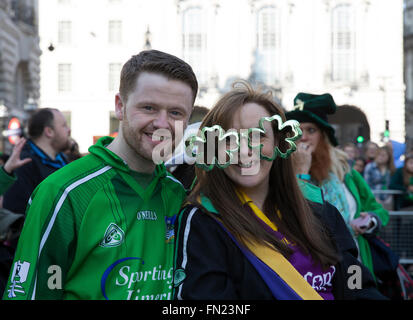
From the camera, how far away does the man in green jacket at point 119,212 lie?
6.97 ft

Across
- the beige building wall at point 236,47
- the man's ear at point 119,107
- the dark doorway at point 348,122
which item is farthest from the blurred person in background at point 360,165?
the dark doorway at point 348,122

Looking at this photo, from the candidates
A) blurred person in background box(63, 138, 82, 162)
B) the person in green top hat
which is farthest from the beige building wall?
the person in green top hat

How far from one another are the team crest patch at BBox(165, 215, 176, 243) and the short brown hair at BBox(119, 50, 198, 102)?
0.54 m

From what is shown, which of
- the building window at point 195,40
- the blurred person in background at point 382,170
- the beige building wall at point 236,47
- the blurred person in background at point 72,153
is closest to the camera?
the blurred person in background at point 72,153

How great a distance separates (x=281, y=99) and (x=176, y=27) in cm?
790

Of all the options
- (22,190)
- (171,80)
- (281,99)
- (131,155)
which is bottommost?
(131,155)

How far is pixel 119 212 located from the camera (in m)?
2.25

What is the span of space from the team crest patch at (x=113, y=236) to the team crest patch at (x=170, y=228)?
19 centimetres

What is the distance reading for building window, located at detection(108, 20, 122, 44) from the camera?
36062 mm

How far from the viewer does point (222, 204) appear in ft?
6.64

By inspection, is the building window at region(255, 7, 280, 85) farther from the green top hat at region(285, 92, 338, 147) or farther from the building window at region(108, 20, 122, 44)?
the green top hat at region(285, 92, 338, 147)

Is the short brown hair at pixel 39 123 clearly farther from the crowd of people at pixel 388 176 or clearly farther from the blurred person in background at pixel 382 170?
the blurred person in background at pixel 382 170

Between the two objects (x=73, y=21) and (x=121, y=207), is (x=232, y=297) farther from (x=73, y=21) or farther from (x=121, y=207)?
(x=73, y=21)

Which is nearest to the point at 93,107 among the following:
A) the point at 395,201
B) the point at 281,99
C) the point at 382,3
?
the point at 281,99
